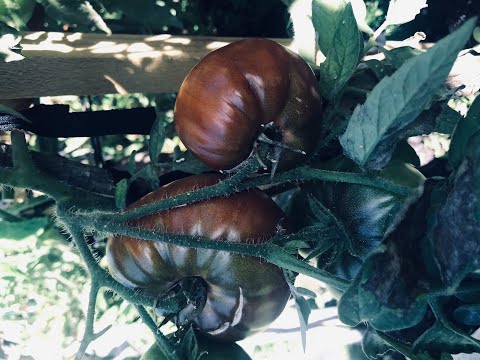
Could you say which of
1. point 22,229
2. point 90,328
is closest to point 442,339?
point 90,328

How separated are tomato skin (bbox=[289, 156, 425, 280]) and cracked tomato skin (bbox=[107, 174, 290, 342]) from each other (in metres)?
0.07

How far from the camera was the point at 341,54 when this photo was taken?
1.92ft

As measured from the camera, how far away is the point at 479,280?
0.48 m

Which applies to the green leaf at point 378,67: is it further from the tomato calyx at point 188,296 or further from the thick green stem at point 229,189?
the tomato calyx at point 188,296

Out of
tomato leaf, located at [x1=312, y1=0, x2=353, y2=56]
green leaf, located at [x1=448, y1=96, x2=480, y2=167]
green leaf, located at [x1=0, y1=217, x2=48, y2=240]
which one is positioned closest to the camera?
green leaf, located at [x1=448, y1=96, x2=480, y2=167]

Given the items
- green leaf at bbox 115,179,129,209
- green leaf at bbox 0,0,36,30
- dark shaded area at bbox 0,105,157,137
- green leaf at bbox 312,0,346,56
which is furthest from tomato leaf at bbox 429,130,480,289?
green leaf at bbox 0,0,36,30

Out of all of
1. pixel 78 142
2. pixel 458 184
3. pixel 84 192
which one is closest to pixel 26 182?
pixel 84 192

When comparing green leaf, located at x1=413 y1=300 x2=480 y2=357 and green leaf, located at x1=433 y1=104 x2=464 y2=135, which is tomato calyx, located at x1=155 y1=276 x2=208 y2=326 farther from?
green leaf, located at x1=433 y1=104 x2=464 y2=135

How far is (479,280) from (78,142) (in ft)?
3.73

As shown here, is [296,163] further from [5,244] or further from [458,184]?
[5,244]

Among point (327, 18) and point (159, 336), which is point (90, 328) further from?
point (327, 18)

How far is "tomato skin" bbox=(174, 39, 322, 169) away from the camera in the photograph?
21.2 inches

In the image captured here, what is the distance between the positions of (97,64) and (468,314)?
59 centimetres

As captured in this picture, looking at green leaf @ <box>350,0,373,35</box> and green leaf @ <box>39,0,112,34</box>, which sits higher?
green leaf @ <box>350,0,373,35</box>
